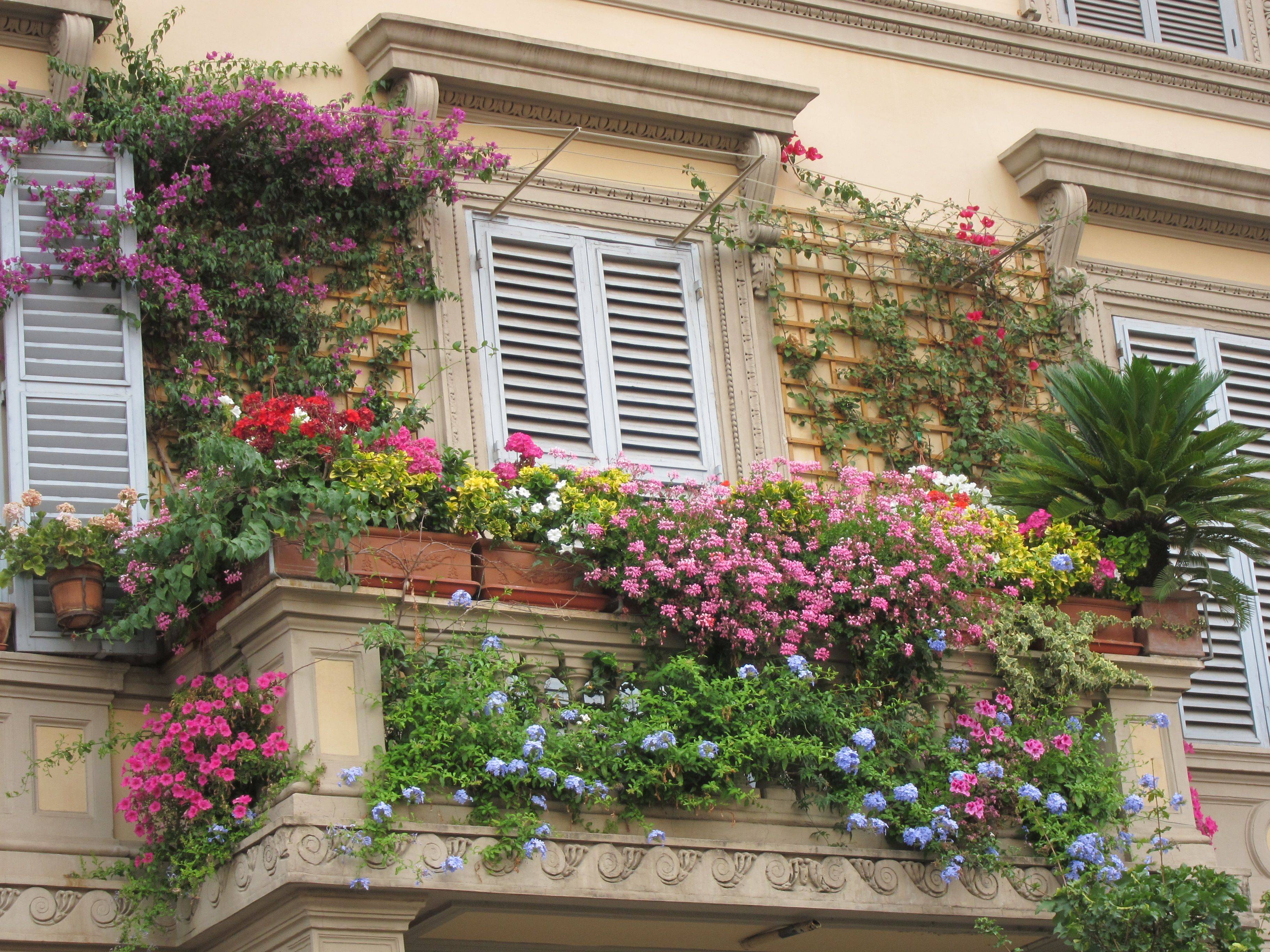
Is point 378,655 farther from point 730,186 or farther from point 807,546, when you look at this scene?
point 730,186

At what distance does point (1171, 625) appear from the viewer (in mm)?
9836

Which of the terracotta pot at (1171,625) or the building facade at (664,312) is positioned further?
the terracotta pot at (1171,625)

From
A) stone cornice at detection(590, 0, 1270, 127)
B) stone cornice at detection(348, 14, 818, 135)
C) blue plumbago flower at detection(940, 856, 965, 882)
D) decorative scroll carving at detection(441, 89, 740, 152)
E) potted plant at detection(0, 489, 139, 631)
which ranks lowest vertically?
blue plumbago flower at detection(940, 856, 965, 882)

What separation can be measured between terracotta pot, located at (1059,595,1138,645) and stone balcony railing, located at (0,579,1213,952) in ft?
4.16

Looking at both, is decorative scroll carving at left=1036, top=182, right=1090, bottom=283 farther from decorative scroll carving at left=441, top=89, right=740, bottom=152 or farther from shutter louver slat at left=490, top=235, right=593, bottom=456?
shutter louver slat at left=490, top=235, right=593, bottom=456

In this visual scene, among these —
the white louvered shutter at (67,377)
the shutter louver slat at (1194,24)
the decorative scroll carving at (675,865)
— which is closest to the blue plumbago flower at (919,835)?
the decorative scroll carving at (675,865)

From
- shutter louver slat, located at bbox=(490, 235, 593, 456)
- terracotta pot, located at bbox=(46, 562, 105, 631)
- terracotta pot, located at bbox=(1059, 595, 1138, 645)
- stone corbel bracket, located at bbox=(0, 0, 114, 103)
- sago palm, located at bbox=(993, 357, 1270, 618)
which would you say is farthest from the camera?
shutter louver slat, located at bbox=(490, 235, 593, 456)

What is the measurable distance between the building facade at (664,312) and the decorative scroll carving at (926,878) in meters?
0.02

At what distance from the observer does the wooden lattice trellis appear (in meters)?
11.1

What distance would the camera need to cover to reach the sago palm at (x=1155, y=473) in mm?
9836

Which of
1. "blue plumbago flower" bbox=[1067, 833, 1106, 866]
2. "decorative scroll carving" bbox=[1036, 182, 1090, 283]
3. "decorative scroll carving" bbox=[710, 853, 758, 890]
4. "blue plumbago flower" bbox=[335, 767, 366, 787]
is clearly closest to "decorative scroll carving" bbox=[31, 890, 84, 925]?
"blue plumbago flower" bbox=[335, 767, 366, 787]

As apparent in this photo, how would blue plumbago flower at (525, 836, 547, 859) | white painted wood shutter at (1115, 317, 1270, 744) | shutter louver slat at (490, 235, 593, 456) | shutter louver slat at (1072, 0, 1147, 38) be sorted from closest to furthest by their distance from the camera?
blue plumbago flower at (525, 836, 547, 859) < shutter louver slat at (490, 235, 593, 456) < white painted wood shutter at (1115, 317, 1270, 744) < shutter louver slat at (1072, 0, 1147, 38)

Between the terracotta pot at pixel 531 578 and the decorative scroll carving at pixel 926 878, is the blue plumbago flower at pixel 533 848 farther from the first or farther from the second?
the decorative scroll carving at pixel 926 878

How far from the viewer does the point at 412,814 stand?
25.6ft
